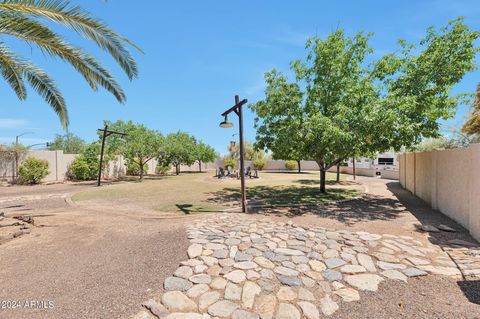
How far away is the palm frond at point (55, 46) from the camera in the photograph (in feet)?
14.9

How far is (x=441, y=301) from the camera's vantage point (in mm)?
2918

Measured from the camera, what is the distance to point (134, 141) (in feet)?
62.1

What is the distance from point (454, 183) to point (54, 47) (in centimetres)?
1004

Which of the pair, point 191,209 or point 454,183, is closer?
point 454,183

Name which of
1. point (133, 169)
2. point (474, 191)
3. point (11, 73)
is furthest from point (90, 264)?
point (133, 169)

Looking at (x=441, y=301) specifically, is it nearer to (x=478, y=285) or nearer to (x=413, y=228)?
(x=478, y=285)

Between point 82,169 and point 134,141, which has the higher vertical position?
point 134,141

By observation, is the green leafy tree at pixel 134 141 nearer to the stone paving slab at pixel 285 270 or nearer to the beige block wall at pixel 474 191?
the stone paving slab at pixel 285 270

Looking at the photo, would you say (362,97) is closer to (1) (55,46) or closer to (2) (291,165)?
(1) (55,46)

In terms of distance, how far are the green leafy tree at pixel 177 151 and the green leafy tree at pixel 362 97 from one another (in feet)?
48.1

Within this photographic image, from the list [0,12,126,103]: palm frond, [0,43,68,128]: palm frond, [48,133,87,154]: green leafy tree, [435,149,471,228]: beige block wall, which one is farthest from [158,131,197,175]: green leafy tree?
[48,133,87,154]: green leafy tree

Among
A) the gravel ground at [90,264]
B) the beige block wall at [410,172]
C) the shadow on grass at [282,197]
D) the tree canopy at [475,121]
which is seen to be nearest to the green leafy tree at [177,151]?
the shadow on grass at [282,197]

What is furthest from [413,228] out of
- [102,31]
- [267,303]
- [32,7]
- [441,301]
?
[32,7]

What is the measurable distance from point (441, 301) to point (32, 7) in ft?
24.5
